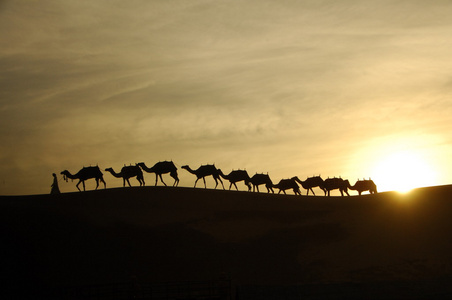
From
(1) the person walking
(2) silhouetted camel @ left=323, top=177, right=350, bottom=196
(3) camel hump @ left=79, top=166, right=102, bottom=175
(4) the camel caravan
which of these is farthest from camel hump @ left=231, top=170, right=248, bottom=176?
(1) the person walking

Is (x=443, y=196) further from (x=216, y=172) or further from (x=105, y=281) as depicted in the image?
(x=105, y=281)

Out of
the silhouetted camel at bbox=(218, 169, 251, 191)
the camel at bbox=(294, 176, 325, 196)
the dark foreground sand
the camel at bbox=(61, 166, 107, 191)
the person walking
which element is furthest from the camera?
the camel at bbox=(294, 176, 325, 196)

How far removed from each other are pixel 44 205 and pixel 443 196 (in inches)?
926

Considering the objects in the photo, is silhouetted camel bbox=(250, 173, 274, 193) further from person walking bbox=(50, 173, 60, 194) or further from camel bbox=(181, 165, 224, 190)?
person walking bbox=(50, 173, 60, 194)

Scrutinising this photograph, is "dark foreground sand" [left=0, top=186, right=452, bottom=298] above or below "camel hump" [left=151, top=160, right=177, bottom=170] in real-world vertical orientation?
below

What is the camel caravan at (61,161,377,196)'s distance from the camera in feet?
129

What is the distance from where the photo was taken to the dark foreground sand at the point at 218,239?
1067 inches

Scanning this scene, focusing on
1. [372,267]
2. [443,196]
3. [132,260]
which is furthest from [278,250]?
[443,196]

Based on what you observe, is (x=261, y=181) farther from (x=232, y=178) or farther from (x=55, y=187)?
(x=55, y=187)

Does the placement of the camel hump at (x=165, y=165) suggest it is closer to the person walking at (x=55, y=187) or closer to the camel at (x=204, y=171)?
the camel at (x=204, y=171)

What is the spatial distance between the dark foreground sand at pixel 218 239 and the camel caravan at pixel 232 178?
2.76m

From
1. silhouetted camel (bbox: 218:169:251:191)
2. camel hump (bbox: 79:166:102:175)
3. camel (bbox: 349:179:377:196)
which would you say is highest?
camel hump (bbox: 79:166:102:175)

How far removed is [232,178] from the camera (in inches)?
1700

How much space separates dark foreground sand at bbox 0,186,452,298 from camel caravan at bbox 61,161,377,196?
2763 millimetres
